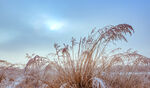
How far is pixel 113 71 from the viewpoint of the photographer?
3.45 meters

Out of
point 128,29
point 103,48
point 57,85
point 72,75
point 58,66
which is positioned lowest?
point 57,85

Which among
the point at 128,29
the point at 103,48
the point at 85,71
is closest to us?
the point at 128,29

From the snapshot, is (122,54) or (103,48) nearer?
(103,48)

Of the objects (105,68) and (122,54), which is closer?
(105,68)

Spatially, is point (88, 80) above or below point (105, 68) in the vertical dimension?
below

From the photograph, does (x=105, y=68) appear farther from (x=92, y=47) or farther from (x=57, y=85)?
(x=57, y=85)

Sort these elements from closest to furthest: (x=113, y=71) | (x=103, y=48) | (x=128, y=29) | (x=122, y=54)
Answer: (x=128, y=29)
(x=103, y=48)
(x=122, y=54)
(x=113, y=71)

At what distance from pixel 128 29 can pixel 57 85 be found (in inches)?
60.9

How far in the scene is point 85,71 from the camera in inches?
97.0

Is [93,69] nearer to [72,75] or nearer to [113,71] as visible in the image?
[72,75]

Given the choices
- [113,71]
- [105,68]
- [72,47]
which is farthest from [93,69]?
[113,71]

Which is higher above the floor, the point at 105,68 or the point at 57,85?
the point at 105,68

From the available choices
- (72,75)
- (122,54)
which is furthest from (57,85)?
(122,54)

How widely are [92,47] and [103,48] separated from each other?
0.85 feet
